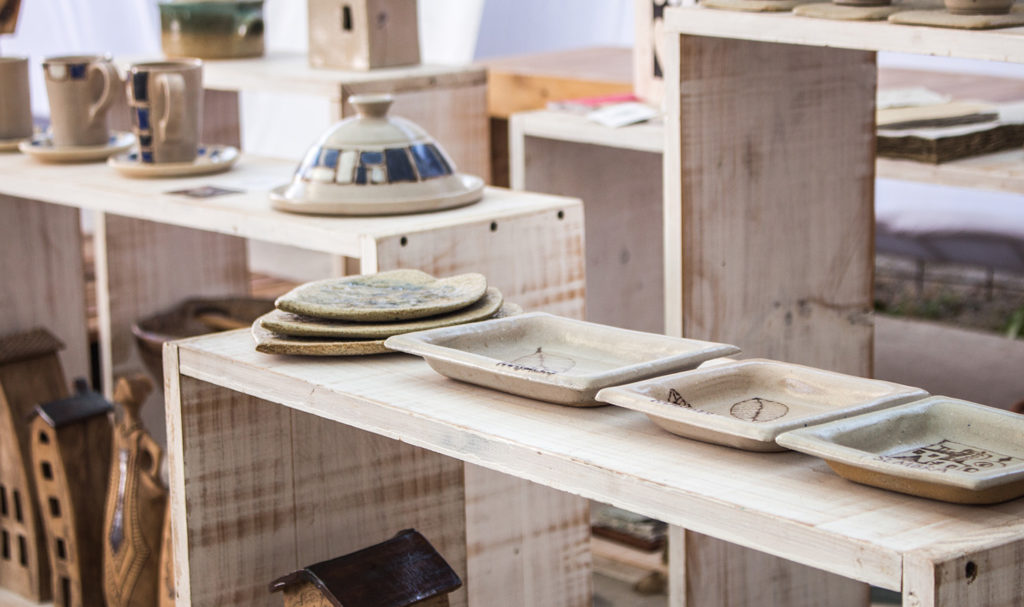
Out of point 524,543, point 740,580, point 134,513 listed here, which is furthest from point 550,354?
point 134,513

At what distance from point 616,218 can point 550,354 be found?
131cm

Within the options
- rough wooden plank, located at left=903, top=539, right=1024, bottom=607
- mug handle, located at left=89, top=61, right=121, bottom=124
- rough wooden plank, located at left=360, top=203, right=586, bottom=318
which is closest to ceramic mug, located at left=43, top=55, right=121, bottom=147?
mug handle, located at left=89, top=61, right=121, bottom=124

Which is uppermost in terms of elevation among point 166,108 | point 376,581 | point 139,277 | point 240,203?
point 166,108

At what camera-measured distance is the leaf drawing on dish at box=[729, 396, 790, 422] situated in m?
1.02

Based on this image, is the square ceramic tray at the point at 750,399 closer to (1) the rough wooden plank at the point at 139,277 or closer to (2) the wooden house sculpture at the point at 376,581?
(2) the wooden house sculpture at the point at 376,581

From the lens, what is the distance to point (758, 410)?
1.03 metres

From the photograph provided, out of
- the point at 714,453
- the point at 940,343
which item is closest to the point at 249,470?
the point at 714,453

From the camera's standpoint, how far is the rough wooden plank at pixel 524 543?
158 centimetres

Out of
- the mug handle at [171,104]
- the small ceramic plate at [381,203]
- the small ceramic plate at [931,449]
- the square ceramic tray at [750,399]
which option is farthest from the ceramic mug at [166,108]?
the small ceramic plate at [931,449]

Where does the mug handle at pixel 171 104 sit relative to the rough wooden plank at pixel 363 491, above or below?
above

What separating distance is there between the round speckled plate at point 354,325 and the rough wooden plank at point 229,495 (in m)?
0.16

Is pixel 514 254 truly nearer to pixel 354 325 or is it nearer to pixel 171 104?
pixel 354 325

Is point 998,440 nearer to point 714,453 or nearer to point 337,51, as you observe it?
point 714,453

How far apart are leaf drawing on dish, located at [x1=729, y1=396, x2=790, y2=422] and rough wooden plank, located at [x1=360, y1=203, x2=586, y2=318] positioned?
1.87ft
